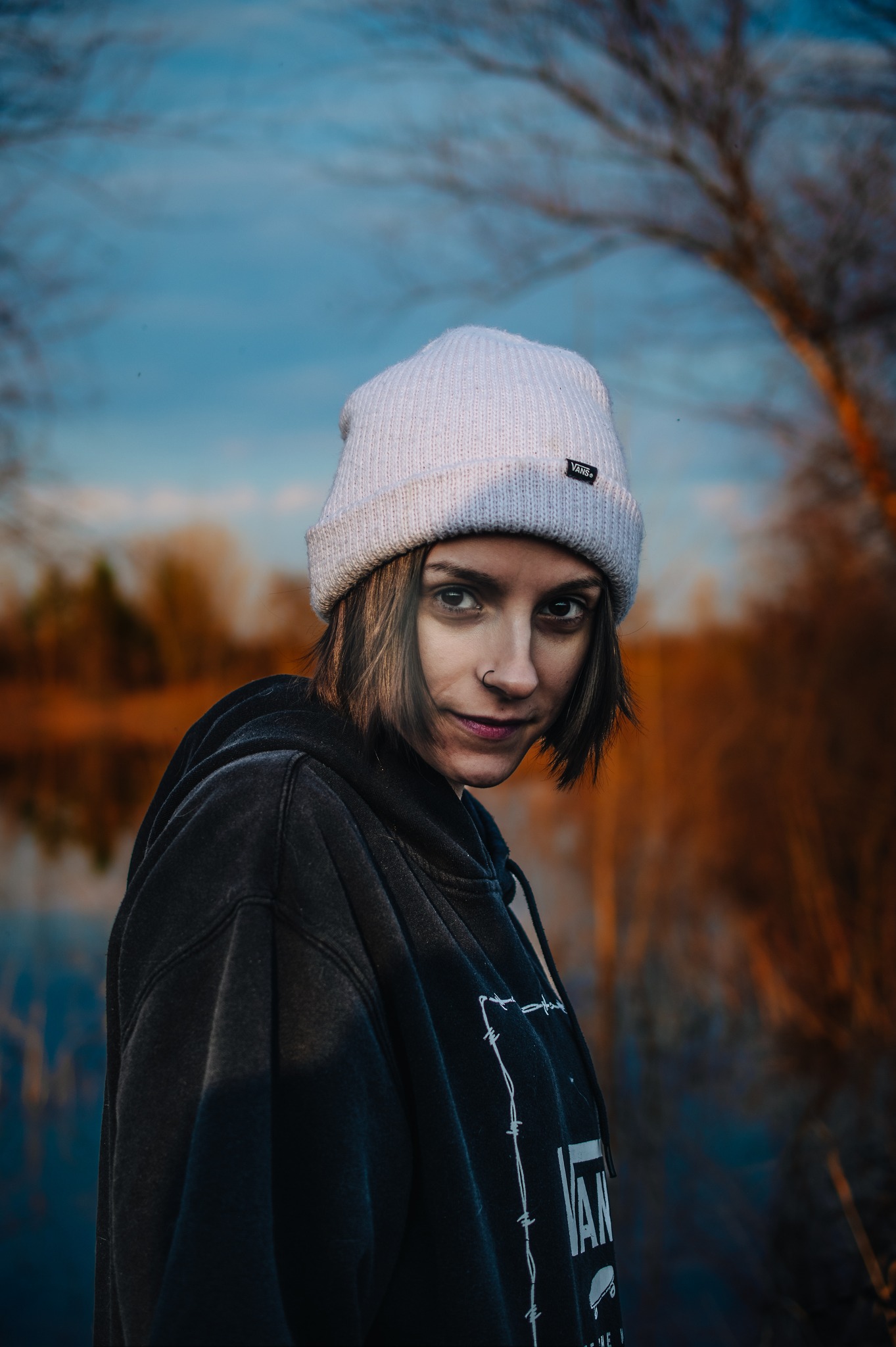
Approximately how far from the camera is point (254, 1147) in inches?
32.4

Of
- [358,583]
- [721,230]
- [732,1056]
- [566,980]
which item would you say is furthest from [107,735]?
[358,583]

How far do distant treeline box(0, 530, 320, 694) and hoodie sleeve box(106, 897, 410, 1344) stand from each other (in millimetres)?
3034

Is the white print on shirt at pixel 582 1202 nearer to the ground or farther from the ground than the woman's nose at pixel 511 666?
nearer to the ground

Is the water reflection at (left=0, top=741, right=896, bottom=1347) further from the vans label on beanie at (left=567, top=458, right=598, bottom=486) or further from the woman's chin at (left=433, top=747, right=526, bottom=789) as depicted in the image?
the vans label on beanie at (left=567, top=458, right=598, bottom=486)

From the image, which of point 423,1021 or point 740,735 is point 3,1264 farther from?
point 740,735

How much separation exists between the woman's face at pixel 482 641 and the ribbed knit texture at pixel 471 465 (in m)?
0.03

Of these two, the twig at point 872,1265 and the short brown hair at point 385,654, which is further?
the twig at point 872,1265

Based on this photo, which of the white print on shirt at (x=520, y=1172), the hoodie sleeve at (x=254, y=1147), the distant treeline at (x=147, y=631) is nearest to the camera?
the hoodie sleeve at (x=254, y=1147)

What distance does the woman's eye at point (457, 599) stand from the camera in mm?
1182

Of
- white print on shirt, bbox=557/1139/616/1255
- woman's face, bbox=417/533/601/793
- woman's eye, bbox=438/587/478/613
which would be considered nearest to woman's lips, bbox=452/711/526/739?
woman's face, bbox=417/533/601/793

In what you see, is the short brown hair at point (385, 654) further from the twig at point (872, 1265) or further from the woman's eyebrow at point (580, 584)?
the twig at point (872, 1265)

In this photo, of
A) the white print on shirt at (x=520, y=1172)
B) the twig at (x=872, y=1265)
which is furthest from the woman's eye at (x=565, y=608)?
the twig at (x=872, y=1265)

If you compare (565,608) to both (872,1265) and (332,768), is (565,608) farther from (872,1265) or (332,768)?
(872,1265)

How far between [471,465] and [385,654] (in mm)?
251
